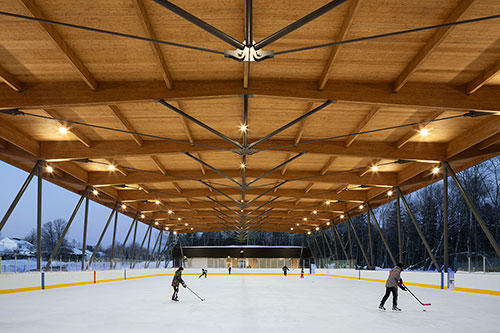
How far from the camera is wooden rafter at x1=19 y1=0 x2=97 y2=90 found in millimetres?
10672

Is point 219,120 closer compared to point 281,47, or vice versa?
point 281,47

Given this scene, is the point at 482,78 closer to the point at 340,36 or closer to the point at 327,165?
the point at 340,36

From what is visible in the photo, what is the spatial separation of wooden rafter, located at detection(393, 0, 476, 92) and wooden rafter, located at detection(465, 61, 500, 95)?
228 cm

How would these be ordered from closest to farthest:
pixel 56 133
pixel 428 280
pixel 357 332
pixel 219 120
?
pixel 357 332 < pixel 219 120 < pixel 56 133 < pixel 428 280

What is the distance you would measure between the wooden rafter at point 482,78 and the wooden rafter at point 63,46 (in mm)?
11832

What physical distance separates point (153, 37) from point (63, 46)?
2.41 meters

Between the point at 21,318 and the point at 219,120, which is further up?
the point at 219,120

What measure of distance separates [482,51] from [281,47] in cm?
555

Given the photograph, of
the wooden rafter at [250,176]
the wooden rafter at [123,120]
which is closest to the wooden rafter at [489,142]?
the wooden rafter at [250,176]

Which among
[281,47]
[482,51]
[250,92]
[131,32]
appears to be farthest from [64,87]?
[482,51]

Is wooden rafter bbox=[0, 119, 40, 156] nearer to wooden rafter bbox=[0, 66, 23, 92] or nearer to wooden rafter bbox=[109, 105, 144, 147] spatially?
wooden rafter bbox=[0, 66, 23, 92]

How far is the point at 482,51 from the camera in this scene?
12.9 m

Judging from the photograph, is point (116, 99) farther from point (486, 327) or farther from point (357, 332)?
point (486, 327)

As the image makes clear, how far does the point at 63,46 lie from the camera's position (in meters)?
12.2
